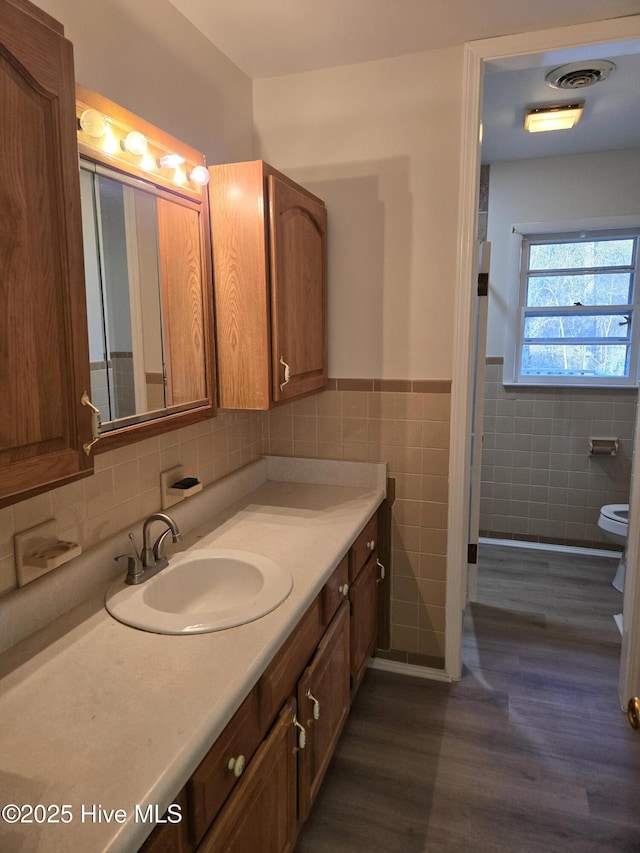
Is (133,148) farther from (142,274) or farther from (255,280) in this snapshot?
(255,280)

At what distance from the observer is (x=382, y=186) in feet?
7.04

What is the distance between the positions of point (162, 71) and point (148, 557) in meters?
1.44

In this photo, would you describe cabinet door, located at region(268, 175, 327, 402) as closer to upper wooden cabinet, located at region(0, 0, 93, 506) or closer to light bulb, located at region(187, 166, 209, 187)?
light bulb, located at region(187, 166, 209, 187)

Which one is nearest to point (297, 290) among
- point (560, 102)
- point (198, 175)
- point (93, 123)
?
point (198, 175)

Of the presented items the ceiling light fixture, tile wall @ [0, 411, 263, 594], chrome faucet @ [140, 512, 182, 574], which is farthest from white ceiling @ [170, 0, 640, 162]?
chrome faucet @ [140, 512, 182, 574]

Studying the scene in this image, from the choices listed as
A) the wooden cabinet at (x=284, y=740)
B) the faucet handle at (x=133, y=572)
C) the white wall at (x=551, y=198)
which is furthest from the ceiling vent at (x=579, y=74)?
the faucet handle at (x=133, y=572)

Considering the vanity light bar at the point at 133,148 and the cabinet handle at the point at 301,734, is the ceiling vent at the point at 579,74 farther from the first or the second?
the cabinet handle at the point at 301,734

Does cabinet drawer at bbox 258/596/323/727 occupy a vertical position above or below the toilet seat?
above

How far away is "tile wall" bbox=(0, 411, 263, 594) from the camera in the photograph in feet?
4.07

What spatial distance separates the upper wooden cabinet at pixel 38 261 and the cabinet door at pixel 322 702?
0.88m

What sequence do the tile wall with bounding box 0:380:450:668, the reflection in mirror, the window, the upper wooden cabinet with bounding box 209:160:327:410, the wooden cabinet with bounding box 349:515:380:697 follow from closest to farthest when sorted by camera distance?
1. the reflection in mirror
2. the upper wooden cabinet with bounding box 209:160:327:410
3. the wooden cabinet with bounding box 349:515:380:697
4. the tile wall with bounding box 0:380:450:668
5. the window

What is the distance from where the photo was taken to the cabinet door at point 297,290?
5.72 ft

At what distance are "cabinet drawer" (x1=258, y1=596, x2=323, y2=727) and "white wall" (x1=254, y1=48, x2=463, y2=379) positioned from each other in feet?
3.60

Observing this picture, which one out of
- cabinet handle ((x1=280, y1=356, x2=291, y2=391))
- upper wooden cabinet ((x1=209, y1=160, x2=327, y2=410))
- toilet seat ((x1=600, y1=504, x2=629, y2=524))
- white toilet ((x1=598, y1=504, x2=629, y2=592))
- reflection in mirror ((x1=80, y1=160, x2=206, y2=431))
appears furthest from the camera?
toilet seat ((x1=600, y1=504, x2=629, y2=524))
